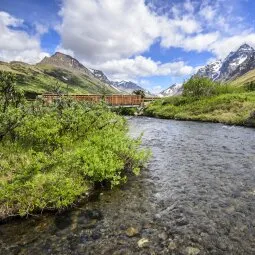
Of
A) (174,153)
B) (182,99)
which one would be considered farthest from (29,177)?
(182,99)

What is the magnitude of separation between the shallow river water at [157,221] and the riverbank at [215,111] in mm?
37778

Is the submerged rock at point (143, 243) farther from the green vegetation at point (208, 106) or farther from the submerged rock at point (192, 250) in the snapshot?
the green vegetation at point (208, 106)

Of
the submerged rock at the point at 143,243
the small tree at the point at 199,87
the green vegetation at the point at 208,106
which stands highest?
the small tree at the point at 199,87

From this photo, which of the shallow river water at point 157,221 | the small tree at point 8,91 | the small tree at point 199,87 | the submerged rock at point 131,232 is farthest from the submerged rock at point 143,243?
the small tree at point 199,87

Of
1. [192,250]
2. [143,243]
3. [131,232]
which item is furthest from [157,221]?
[192,250]

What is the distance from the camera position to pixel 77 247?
1146 centimetres

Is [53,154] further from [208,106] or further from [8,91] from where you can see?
[208,106]

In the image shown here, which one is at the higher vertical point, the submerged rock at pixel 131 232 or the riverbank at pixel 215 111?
the riverbank at pixel 215 111

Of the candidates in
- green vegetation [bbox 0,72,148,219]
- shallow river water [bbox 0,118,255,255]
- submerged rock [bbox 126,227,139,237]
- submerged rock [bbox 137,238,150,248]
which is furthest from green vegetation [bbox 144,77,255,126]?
submerged rock [bbox 137,238,150,248]

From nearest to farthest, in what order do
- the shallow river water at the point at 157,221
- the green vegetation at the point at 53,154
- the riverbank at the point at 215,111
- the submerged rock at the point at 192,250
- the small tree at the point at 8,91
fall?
the submerged rock at the point at 192,250 → the shallow river water at the point at 157,221 → the green vegetation at the point at 53,154 → the small tree at the point at 8,91 → the riverbank at the point at 215,111

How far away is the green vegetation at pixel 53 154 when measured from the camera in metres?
13.4

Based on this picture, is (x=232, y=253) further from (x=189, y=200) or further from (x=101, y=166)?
(x=101, y=166)

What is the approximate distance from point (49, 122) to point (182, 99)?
259ft

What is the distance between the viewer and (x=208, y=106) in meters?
75.6
